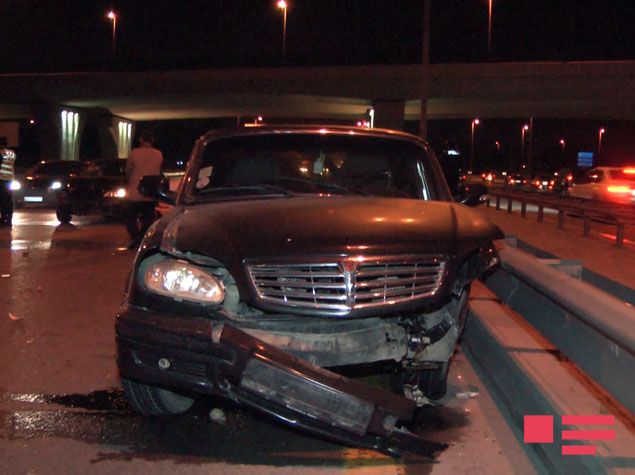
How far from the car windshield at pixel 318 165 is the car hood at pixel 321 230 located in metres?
0.80

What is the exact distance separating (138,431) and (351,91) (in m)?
39.4

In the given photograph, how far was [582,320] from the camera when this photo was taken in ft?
17.0

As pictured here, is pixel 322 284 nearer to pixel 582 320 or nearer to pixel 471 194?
pixel 582 320

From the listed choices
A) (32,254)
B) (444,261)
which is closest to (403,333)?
(444,261)

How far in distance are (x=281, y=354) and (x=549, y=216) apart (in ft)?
93.6

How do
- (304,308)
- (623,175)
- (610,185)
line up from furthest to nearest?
(623,175) < (610,185) < (304,308)

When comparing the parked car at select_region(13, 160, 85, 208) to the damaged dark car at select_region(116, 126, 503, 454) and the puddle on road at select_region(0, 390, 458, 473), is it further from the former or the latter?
the damaged dark car at select_region(116, 126, 503, 454)

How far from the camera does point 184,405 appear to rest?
19.4ft

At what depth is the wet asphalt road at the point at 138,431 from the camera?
495 cm

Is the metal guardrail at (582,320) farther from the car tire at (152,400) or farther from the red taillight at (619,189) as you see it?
the red taillight at (619,189)

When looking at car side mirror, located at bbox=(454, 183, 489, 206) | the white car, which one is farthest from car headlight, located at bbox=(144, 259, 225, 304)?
the white car

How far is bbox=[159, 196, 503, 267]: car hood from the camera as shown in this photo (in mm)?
4875

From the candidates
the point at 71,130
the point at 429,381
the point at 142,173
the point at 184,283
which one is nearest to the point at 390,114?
the point at 71,130

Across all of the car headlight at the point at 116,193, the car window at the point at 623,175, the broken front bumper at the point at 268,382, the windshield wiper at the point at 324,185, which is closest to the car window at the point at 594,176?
the car window at the point at 623,175
